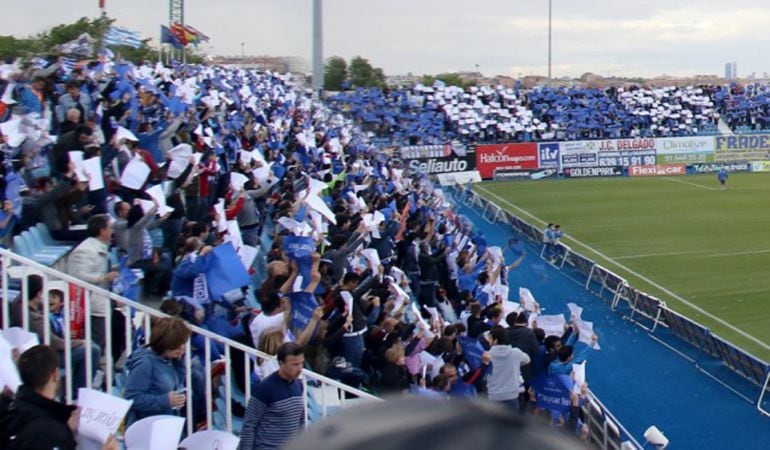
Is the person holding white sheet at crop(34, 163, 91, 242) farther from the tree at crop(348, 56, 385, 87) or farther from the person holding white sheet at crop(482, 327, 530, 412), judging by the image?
the tree at crop(348, 56, 385, 87)

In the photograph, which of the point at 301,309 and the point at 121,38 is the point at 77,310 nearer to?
the point at 301,309

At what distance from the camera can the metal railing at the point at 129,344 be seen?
562cm

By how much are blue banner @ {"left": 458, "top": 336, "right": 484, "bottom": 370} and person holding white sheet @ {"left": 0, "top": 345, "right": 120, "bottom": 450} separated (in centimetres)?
613

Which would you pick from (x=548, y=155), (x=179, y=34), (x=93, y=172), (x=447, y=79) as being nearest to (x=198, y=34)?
(x=179, y=34)

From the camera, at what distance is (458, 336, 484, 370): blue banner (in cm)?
968

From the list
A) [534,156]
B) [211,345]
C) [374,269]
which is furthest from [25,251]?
[534,156]

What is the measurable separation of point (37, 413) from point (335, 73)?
271 feet

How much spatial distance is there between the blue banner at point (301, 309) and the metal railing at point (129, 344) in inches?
34.1

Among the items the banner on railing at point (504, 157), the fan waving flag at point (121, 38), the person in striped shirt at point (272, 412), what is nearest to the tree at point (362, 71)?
the banner on railing at point (504, 157)

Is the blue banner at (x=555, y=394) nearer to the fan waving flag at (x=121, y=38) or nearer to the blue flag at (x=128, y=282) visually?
the blue flag at (x=128, y=282)

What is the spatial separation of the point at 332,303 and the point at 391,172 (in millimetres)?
17621

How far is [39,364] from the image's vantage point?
13.1ft

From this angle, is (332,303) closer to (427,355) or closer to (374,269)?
(427,355)

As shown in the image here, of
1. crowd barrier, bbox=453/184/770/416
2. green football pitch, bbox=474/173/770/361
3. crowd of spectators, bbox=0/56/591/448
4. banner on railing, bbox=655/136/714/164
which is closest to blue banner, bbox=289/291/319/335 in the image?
crowd of spectators, bbox=0/56/591/448
